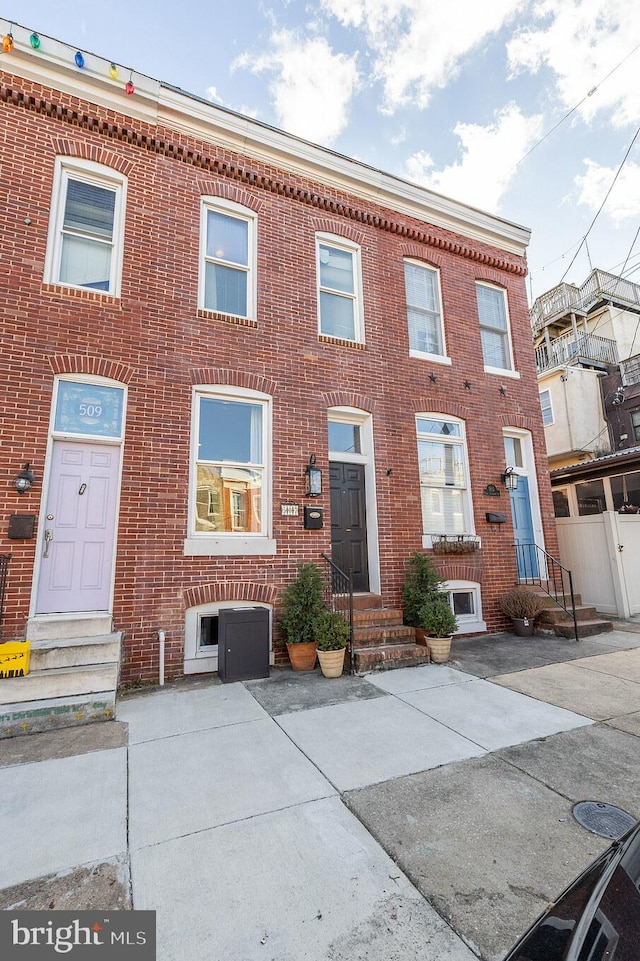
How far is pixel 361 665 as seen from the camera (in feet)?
18.2

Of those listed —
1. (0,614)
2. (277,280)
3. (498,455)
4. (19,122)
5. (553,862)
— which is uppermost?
(19,122)

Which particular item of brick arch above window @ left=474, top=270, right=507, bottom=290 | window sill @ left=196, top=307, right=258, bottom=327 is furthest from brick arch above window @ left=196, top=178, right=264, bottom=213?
brick arch above window @ left=474, top=270, right=507, bottom=290

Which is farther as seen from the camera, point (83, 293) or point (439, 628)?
point (439, 628)

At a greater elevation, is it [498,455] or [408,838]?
[498,455]

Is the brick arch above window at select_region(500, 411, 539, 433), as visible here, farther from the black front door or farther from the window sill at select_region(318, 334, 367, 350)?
the black front door

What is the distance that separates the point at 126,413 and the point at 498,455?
260 inches

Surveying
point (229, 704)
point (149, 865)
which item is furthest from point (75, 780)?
point (229, 704)

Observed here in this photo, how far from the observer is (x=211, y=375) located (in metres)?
6.28

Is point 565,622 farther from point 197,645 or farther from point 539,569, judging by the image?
point 197,645

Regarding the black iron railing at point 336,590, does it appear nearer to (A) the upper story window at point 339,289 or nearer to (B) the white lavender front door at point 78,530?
(B) the white lavender front door at point 78,530

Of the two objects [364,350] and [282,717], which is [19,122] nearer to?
[364,350]

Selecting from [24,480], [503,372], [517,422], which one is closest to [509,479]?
[517,422]

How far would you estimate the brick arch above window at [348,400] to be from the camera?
710cm

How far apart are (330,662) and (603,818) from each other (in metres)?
3.18
